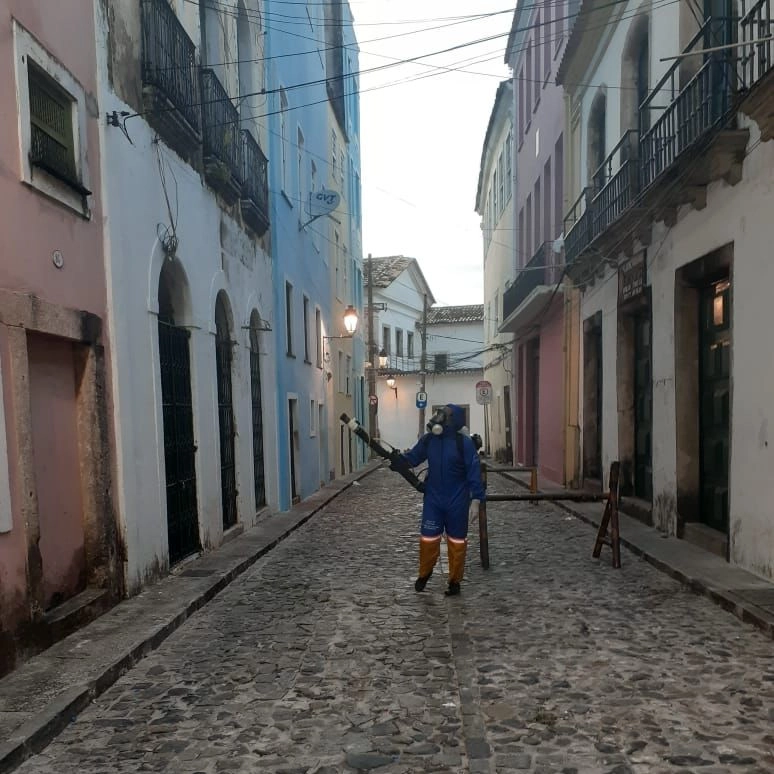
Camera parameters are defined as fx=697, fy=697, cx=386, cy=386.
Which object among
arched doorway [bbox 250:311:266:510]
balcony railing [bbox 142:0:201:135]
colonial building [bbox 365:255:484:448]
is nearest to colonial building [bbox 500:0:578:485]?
arched doorway [bbox 250:311:266:510]

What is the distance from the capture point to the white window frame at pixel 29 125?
15.0 feet

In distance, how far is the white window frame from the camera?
15.0 feet

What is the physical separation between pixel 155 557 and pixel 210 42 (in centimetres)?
696

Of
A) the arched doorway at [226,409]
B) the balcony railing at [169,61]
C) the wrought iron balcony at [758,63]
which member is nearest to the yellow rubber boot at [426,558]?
the arched doorway at [226,409]

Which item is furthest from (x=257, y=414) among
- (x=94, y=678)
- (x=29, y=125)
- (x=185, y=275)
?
(x=94, y=678)

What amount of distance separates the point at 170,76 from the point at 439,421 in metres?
4.54

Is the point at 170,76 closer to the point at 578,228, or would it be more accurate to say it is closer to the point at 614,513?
the point at 614,513

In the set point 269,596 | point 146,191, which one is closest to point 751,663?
point 269,596

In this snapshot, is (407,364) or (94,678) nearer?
(94,678)

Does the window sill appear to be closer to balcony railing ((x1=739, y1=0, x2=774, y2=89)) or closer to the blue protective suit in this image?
the blue protective suit

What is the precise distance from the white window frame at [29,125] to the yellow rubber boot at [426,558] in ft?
13.0

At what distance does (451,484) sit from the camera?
624 cm

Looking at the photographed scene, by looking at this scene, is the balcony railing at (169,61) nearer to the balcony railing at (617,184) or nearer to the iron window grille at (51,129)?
the iron window grille at (51,129)

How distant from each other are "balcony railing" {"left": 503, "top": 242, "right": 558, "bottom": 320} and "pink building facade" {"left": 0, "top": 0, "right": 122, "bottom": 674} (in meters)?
10.3
